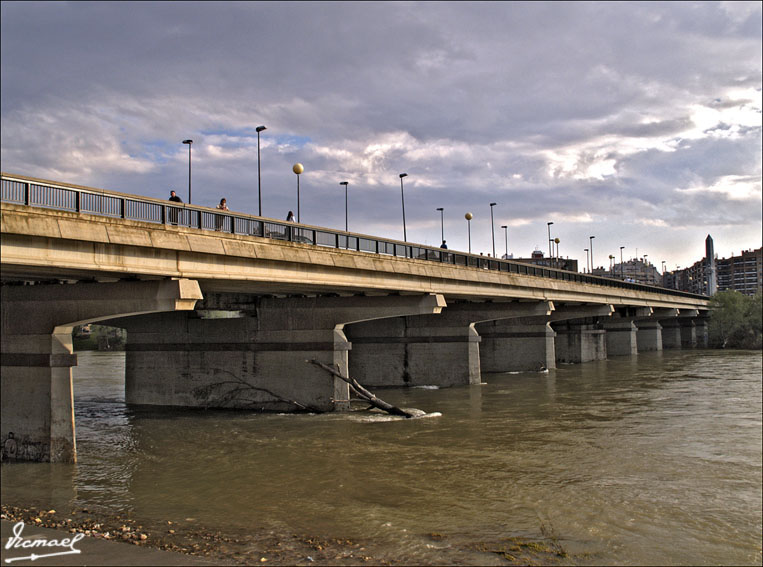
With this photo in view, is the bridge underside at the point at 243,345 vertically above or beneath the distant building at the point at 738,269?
beneath

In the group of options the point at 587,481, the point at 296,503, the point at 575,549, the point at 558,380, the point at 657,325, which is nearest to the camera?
the point at 575,549

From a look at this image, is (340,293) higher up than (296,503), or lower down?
higher up

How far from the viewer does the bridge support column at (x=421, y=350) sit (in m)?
44.6

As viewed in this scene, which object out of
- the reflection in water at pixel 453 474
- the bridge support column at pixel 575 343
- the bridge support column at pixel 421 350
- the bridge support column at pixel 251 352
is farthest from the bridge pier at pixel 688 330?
the bridge support column at pixel 251 352

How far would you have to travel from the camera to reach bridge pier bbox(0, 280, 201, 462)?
65.4 ft

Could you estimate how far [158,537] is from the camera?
13.0m

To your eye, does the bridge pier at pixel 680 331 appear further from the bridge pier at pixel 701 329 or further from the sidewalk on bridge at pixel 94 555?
the sidewalk on bridge at pixel 94 555

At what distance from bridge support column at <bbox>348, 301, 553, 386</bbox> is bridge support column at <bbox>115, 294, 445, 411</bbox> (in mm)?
10221

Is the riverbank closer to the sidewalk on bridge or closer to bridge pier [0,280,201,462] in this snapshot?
the sidewalk on bridge

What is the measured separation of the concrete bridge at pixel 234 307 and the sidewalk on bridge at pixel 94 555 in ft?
24.2

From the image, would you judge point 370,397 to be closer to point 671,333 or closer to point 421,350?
point 421,350

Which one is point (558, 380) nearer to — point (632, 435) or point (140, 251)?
point (632, 435)

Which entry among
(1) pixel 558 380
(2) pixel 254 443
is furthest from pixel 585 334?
(2) pixel 254 443

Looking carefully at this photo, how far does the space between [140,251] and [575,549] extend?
47.5 ft
